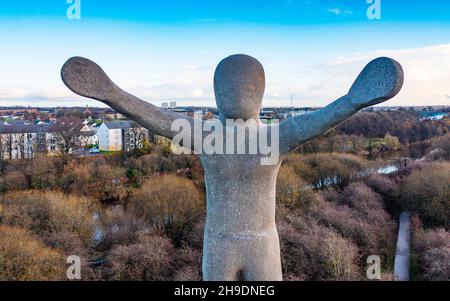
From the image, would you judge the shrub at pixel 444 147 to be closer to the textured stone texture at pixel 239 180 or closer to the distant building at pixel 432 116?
the distant building at pixel 432 116

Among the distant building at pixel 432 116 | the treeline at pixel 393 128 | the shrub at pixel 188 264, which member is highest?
the distant building at pixel 432 116

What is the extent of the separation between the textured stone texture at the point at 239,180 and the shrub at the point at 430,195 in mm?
21706

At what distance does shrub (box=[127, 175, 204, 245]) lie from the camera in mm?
20778

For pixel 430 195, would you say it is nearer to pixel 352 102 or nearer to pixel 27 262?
pixel 27 262

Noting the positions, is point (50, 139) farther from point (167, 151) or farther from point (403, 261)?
point (403, 261)

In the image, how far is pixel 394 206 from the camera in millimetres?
26422

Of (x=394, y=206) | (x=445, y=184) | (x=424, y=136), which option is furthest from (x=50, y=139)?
(x=424, y=136)

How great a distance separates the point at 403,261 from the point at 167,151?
2161 centimetres

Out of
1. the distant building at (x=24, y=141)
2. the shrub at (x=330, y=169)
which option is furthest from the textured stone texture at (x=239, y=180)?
the distant building at (x=24, y=141)

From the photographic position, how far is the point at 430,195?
75.8 feet

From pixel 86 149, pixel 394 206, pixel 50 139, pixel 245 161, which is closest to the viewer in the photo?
pixel 245 161

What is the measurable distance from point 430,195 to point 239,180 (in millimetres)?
23866

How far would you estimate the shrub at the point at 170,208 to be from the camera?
2078cm

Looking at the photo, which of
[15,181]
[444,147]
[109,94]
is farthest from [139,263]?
[444,147]
